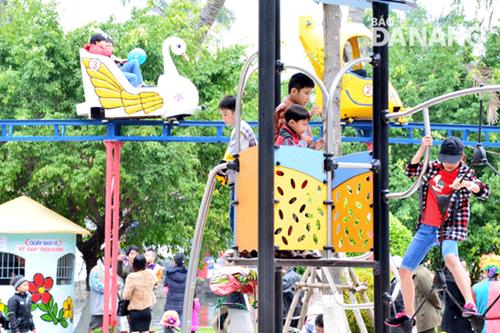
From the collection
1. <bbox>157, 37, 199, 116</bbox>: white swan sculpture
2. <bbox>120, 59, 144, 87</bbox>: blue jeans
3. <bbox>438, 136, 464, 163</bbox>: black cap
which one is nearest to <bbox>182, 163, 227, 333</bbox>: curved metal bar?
<bbox>438, 136, 464, 163</bbox>: black cap

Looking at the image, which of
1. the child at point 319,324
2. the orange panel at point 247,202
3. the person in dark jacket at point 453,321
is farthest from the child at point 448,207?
the person in dark jacket at point 453,321

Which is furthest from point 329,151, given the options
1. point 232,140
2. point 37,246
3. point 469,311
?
point 37,246

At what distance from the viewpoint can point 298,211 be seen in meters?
6.35

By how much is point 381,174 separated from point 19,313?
9.46m

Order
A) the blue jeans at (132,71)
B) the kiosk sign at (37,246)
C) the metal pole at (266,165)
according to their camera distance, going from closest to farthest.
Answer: the metal pole at (266,165)
the blue jeans at (132,71)
the kiosk sign at (37,246)

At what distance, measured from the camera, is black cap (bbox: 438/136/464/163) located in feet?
21.5

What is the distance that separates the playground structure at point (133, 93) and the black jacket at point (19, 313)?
3286 mm

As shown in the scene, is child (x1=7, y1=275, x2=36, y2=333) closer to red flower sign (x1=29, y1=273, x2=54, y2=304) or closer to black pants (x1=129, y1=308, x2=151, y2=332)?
black pants (x1=129, y1=308, x2=151, y2=332)

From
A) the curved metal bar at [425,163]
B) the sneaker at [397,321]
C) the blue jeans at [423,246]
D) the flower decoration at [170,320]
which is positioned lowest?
the flower decoration at [170,320]

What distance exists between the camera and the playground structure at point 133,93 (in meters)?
16.6

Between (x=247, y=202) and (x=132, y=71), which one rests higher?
(x=132, y=71)

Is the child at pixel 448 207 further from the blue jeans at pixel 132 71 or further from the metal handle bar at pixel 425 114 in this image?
the blue jeans at pixel 132 71

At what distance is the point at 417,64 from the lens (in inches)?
1097

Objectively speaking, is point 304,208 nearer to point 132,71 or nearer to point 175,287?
point 175,287
